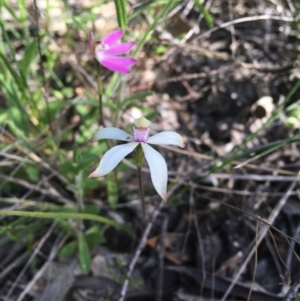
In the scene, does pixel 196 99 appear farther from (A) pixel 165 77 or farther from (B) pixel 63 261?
(B) pixel 63 261

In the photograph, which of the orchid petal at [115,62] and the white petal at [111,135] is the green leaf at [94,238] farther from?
the orchid petal at [115,62]

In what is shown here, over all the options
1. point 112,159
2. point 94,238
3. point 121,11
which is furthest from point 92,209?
point 121,11

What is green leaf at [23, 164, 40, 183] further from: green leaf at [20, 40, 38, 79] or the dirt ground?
green leaf at [20, 40, 38, 79]

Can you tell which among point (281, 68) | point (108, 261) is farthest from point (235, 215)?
point (281, 68)

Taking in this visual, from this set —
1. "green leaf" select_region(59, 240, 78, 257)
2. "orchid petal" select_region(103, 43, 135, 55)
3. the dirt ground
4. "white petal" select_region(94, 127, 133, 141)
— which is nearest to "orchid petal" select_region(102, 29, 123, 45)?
"orchid petal" select_region(103, 43, 135, 55)

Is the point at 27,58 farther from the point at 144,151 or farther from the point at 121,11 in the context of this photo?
the point at 144,151

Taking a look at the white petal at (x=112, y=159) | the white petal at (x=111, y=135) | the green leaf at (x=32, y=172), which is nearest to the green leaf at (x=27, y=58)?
the green leaf at (x=32, y=172)
